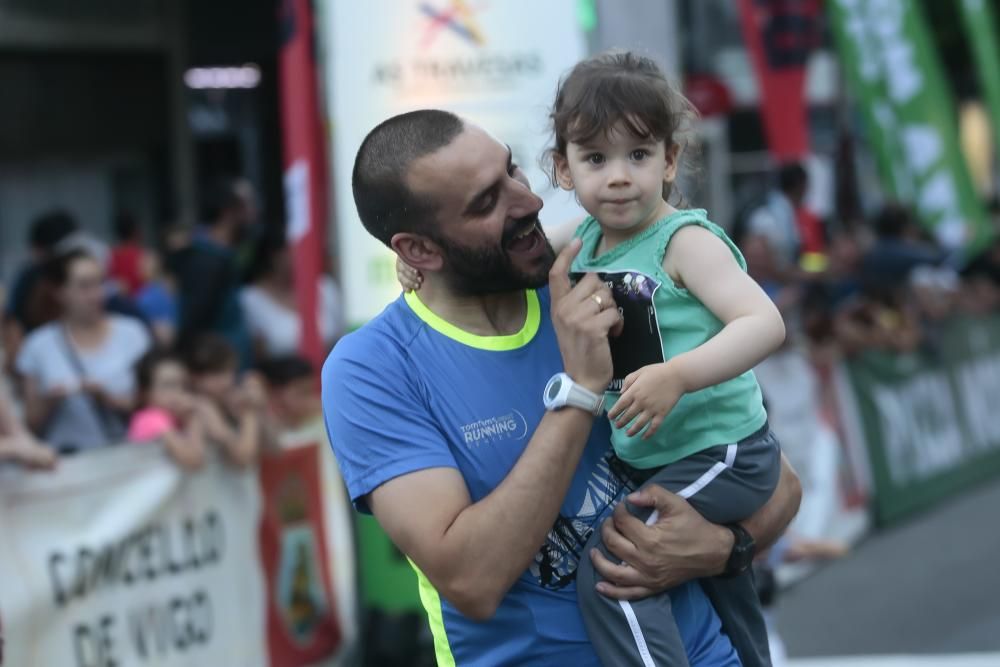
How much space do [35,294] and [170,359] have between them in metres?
1.19

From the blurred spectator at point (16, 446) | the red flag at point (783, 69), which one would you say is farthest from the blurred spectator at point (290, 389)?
the red flag at point (783, 69)

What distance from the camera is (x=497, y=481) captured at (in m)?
2.85

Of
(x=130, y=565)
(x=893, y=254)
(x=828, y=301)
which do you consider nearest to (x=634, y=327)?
(x=130, y=565)

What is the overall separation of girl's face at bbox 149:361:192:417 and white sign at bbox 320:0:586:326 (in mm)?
791

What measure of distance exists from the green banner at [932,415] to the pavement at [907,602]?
42 cm

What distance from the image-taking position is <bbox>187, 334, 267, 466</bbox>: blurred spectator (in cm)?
704

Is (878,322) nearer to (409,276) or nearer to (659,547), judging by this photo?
(409,276)

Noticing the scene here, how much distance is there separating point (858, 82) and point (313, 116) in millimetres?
6603

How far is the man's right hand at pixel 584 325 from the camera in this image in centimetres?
280

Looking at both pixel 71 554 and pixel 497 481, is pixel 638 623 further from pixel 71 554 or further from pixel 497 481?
pixel 71 554

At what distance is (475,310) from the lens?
299cm

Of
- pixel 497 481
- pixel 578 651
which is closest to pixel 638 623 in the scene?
pixel 578 651

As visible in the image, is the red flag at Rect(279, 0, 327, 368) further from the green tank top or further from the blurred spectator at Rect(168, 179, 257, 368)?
the green tank top

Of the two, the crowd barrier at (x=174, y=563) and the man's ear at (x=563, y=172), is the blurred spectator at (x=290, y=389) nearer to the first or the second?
the crowd barrier at (x=174, y=563)
